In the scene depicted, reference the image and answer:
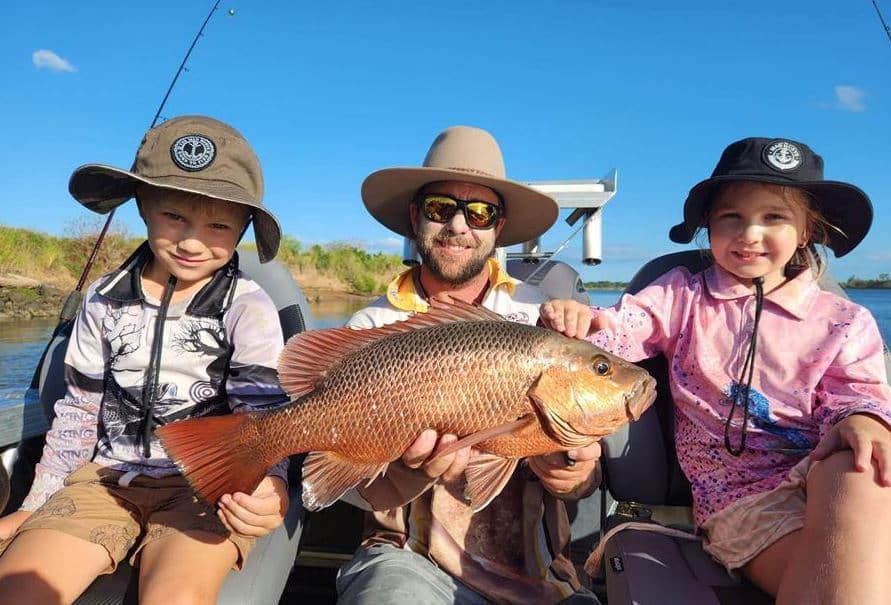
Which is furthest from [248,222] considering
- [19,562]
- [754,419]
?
[754,419]

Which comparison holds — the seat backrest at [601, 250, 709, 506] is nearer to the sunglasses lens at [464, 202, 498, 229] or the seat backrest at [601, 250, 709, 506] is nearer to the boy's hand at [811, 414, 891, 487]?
the boy's hand at [811, 414, 891, 487]

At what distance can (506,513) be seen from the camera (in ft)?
8.08

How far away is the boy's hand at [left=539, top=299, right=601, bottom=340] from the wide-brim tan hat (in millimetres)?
842

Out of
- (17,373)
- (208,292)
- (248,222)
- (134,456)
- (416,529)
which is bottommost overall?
(17,373)

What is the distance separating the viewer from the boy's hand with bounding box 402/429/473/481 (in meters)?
1.89

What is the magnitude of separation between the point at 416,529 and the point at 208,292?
57.3 inches

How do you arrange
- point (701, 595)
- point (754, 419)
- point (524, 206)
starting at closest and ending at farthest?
point (701, 595)
point (754, 419)
point (524, 206)

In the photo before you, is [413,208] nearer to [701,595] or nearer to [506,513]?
[506,513]

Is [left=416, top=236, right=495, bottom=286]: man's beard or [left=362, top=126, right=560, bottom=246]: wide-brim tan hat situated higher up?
[left=362, top=126, right=560, bottom=246]: wide-brim tan hat

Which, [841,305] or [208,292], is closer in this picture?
[841,305]

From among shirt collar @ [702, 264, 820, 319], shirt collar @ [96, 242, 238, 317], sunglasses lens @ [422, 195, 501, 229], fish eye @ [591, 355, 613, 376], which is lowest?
fish eye @ [591, 355, 613, 376]

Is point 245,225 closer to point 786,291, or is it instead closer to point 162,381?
point 162,381

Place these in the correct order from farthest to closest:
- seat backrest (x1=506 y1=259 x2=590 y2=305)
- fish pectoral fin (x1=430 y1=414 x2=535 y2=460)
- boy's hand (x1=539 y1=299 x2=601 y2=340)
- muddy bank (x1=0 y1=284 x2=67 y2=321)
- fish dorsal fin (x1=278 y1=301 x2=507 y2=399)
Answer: muddy bank (x1=0 y1=284 x2=67 y2=321) < seat backrest (x1=506 y1=259 x2=590 y2=305) < boy's hand (x1=539 y1=299 x2=601 y2=340) < fish dorsal fin (x1=278 y1=301 x2=507 y2=399) < fish pectoral fin (x1=430 y1=414 x2=535 y2=460)

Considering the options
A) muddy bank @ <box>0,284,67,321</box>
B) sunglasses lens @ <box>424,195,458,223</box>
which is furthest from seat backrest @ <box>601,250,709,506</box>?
muddy bank @ <box>0,284,67,321</box>
